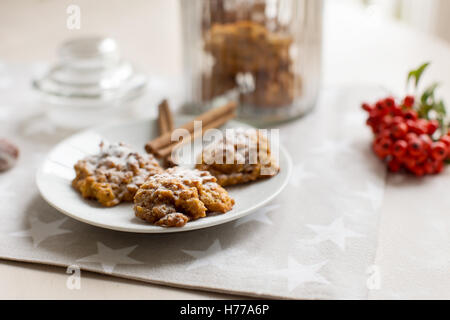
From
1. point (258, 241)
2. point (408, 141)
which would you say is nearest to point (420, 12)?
point (408, 141)

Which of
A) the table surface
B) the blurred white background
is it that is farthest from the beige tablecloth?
the blurred white background

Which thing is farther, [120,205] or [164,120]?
[164,120]

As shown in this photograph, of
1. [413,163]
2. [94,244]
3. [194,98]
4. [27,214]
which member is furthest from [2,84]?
[413,163]

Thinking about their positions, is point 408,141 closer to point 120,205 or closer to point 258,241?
point 258,241

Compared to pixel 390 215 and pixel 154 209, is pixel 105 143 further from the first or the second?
pixel 390 215

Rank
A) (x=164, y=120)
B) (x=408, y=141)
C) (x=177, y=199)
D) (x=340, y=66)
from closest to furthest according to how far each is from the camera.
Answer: (x=177, y=199), (x=408, y=141), (x=164, y=120), (x=340, y=66)

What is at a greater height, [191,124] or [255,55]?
[255,55]

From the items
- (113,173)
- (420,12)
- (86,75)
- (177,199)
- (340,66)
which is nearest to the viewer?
(177,199)
